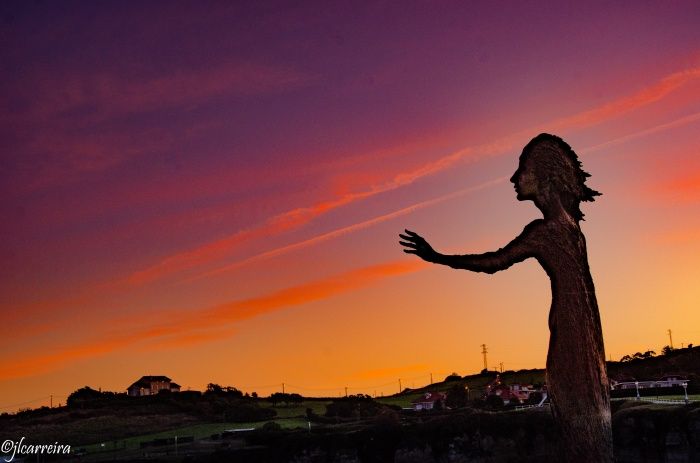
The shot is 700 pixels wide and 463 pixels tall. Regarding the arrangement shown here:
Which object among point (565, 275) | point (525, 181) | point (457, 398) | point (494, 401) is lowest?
point (494, 401)

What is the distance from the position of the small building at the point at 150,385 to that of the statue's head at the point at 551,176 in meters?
133

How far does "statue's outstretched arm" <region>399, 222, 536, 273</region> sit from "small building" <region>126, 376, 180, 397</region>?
435 feet

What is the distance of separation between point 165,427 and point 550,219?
71.6m

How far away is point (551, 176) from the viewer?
6398mm

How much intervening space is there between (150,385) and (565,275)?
447 feet

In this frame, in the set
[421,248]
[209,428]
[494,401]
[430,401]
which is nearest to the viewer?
[421,248]

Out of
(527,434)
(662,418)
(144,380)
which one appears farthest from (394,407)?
(144,380)

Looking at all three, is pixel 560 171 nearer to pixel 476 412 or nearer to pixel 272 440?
pixel 476 412

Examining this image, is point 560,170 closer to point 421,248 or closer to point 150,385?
point 421,248

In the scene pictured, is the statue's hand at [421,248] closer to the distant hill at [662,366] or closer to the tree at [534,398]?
the tree at [534,398]

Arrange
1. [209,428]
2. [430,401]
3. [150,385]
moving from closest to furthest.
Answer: [209,428], [430,401], [150,385]

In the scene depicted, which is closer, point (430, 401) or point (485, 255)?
point (485, 255)

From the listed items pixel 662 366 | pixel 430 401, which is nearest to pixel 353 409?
pixel 430 401

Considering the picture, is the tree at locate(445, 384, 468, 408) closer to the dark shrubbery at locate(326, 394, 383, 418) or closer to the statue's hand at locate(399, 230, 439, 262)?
the dark shrubbery at locate(326, 394, 383, 418)
